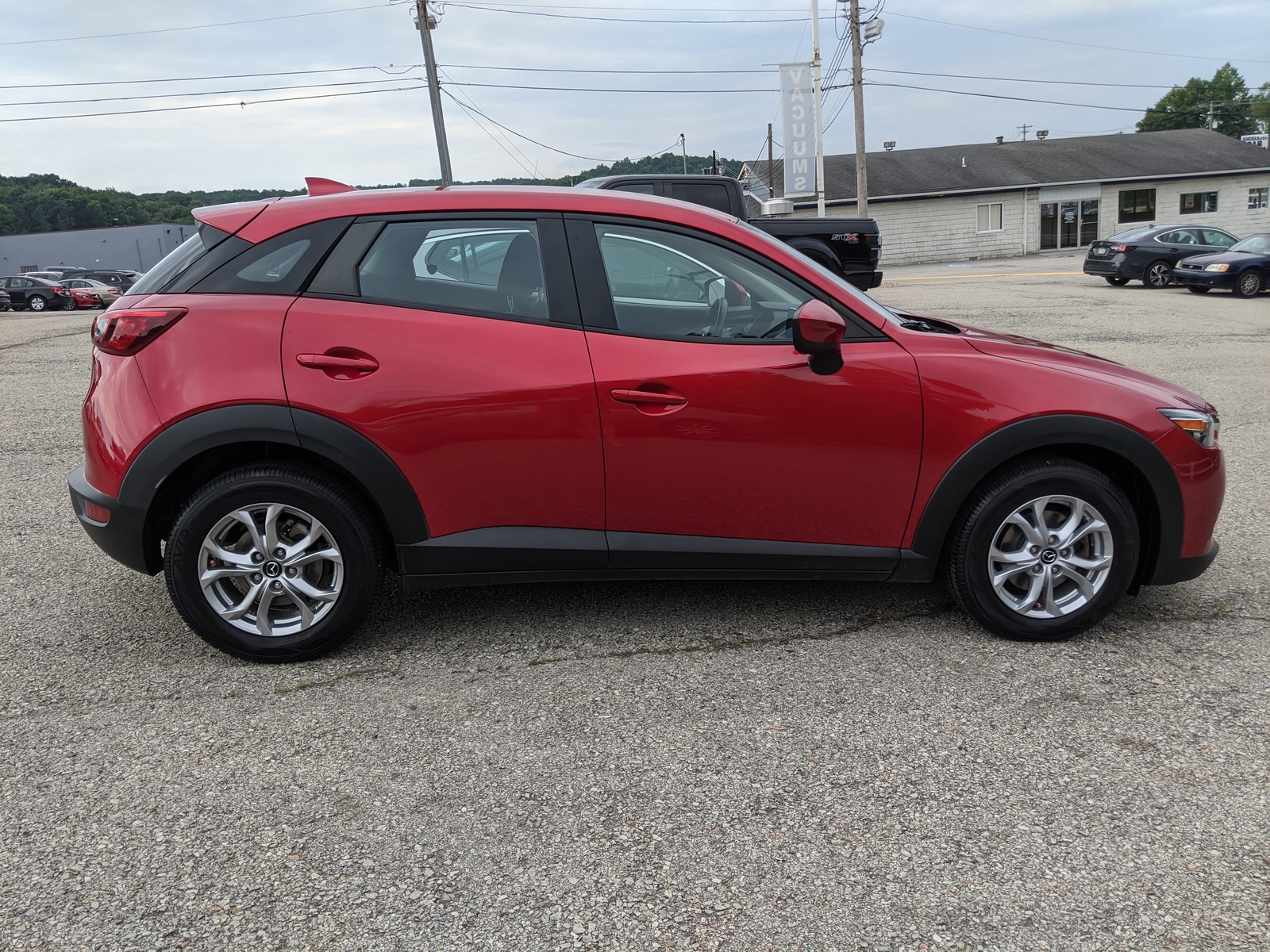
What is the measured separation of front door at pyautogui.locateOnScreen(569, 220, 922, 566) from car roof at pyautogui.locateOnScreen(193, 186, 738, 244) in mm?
78

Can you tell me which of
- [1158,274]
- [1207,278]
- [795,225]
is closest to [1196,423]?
[795,225]

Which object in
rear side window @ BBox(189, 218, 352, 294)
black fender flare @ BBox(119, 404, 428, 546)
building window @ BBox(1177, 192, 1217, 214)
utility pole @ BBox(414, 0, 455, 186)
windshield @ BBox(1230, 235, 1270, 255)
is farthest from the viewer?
building window @ BBox(1177, 192, 1217, 214)

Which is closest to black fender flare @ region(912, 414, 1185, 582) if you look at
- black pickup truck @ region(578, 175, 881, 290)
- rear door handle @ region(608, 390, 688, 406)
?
rear door handle @ region(608, 390, 688, 406)

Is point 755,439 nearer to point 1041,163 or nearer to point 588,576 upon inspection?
point 588,576

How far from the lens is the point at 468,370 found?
3369 millimetres

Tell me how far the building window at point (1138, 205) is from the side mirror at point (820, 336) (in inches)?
1804

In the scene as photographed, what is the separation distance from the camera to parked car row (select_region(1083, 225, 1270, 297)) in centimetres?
1917

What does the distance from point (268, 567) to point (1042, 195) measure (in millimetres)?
44366

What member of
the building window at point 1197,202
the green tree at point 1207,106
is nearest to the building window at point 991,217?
the building window at point 1197,202

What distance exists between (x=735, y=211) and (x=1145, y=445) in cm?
806

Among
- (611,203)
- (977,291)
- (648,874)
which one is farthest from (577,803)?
(977,291)

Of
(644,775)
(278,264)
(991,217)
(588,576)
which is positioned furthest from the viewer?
(991,217)

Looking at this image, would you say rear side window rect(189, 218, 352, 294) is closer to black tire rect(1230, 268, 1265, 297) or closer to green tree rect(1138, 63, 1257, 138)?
black tire rect(1230, 268, 1265, 297)

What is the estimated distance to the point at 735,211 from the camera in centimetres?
1105
